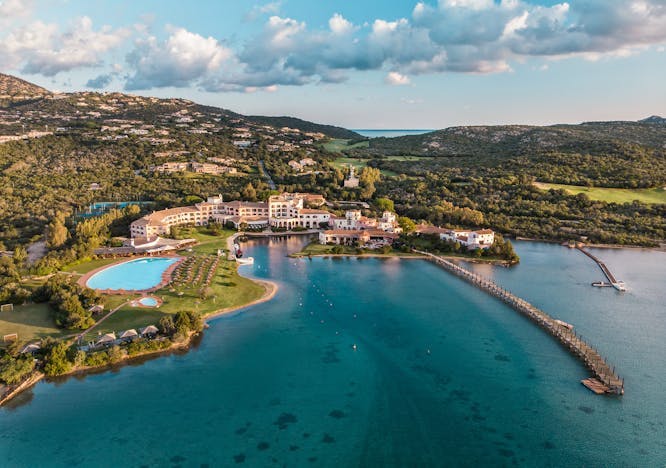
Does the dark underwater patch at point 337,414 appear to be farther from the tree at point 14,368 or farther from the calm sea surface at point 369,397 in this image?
the tree at point 14,368

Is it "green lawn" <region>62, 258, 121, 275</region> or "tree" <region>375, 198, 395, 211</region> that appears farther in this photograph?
"tree" <region>375, 198, 395, 211</region>

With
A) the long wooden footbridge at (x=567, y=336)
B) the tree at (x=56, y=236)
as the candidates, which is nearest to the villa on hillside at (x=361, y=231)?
the long wooden footbridge at (x=567, y=336)

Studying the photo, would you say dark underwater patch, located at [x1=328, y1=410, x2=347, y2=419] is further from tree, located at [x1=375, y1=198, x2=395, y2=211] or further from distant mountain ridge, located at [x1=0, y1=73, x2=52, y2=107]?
distant mountain ridge, located at [x1=0, y1=73, x2=52, y2=107]

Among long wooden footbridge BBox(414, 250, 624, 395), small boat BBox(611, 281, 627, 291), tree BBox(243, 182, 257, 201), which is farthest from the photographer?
tree BBox(243, 182, 257, 201)

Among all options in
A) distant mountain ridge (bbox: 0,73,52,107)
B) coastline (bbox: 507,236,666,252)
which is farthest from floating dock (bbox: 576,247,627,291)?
distant mountain ridge (bbox: 0,73,52,107)

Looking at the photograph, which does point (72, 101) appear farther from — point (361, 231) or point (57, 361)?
point (57, 361)
